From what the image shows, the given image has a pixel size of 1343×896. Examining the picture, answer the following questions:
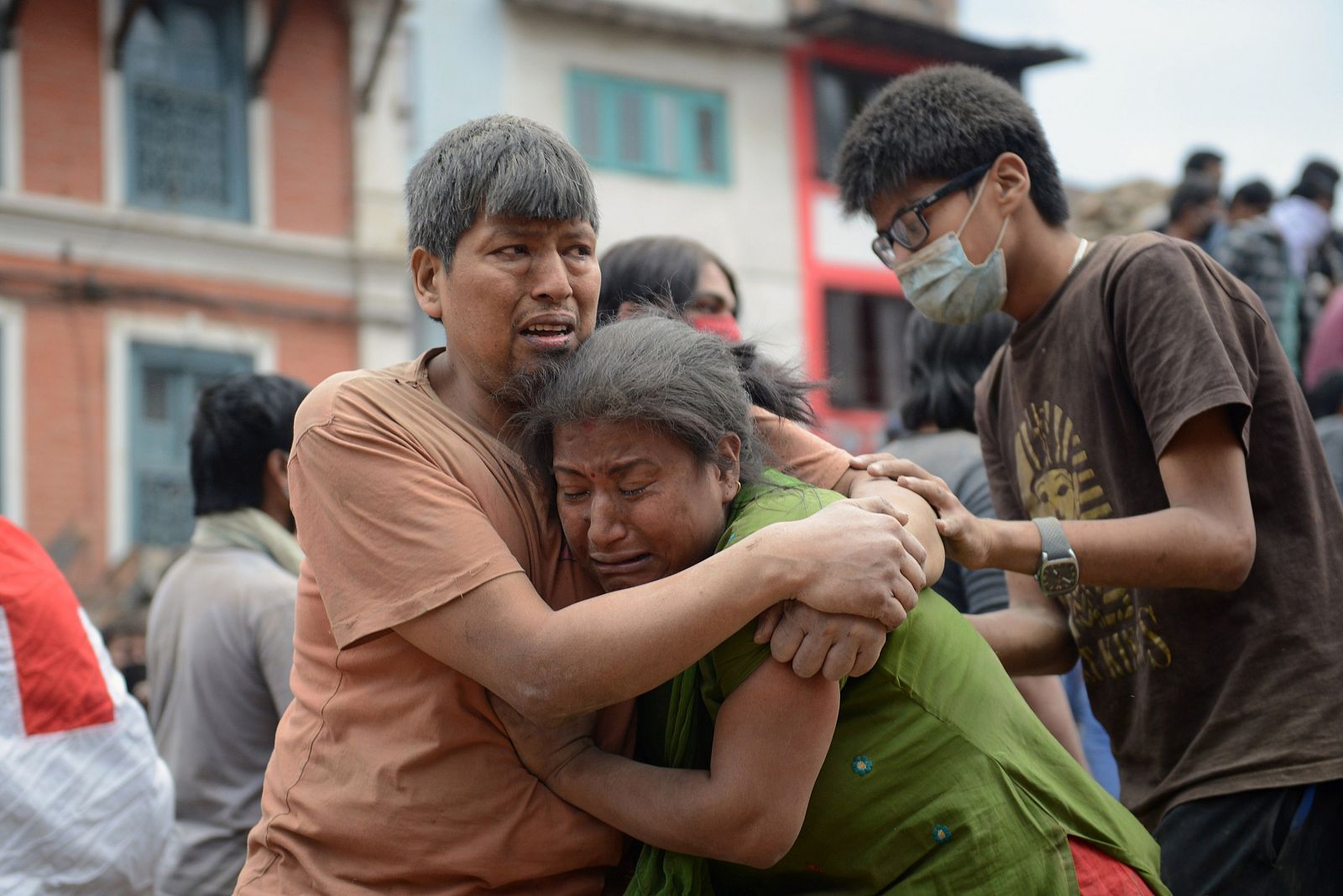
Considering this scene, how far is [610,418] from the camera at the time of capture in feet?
8.37

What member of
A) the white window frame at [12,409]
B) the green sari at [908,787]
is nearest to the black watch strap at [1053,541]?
the green sari at [908,787]

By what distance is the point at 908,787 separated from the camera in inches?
96.5

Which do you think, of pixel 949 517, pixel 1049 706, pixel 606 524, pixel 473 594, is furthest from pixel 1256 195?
pixel 473 594

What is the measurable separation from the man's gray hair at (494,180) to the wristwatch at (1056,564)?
1074 mm

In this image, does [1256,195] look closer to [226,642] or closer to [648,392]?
[226,642]

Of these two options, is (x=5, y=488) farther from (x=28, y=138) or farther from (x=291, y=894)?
(x=291, y=894)

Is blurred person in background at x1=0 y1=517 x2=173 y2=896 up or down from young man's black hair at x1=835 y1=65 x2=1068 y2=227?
down

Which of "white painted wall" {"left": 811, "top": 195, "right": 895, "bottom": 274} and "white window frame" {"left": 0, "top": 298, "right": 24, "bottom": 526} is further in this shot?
"white painted wall" {"left": 811, "top": 195, "right": 895, "bottom": 274}

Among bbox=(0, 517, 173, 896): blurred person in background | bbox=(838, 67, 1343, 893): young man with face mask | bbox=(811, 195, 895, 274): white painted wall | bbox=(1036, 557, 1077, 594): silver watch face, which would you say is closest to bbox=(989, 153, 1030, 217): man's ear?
bbox=(838, 67, 1343, 893): young man with face mask

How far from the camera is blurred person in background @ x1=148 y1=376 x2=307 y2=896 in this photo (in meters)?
4.09

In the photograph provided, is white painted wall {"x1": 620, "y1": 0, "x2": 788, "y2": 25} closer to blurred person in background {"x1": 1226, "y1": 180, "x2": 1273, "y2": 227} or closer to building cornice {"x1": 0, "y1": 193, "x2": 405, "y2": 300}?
building cornice {"x1": 0, "y1": 193, "x2": 405, "y2": 300}

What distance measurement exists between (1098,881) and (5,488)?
12297 millimetres

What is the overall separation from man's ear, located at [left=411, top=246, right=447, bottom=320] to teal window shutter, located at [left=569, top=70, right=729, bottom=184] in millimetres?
15234

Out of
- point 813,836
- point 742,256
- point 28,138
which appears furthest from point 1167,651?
point 742,256
